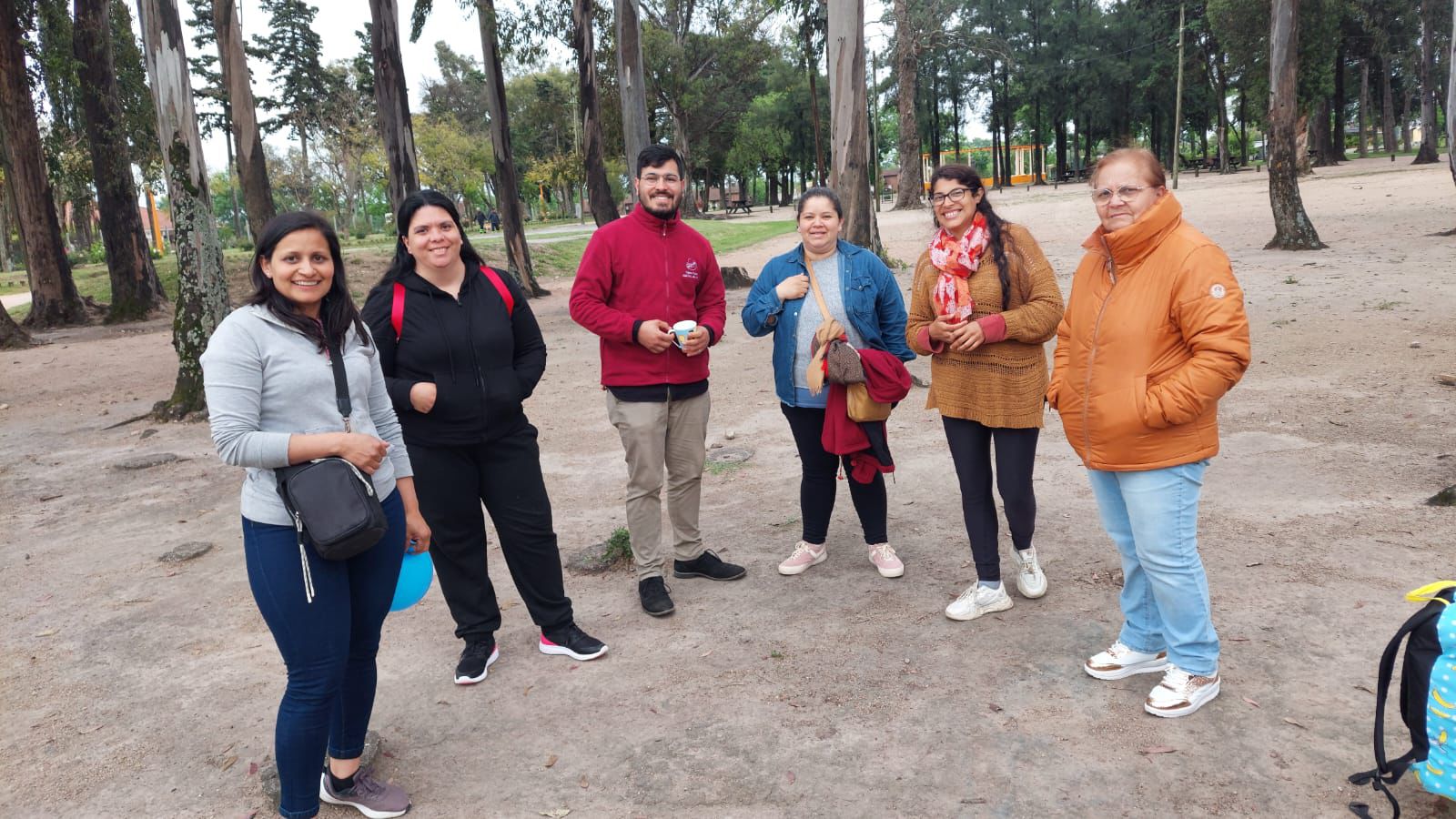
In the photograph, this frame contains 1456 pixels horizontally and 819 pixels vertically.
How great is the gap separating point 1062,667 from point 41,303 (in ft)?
69.2

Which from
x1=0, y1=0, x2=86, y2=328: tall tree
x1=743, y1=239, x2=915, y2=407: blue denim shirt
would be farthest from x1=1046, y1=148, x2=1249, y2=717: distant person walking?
x1=0, y1=0, x2=86, y2=328: tall tree

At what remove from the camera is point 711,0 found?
43.3 metres

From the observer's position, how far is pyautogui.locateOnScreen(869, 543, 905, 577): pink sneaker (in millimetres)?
4441

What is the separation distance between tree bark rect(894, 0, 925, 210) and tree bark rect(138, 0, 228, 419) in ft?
100

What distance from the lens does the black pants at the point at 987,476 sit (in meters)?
3.82

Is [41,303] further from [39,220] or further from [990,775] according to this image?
[990,775]

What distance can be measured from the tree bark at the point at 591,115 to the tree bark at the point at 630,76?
272 cm

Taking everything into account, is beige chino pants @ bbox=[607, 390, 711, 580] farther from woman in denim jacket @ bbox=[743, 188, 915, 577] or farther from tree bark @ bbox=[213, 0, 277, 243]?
tree bark @ bbox=[213, 0, 277, 243]

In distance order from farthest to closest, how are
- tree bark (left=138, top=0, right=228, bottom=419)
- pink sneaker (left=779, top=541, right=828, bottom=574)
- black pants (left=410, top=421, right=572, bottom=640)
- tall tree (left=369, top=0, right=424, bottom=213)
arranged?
tall tree (left=369, top=0, right=424, bottom=213) → tree bark (left=138, top=0, right=228, bottom=419) → pink sneaker (left=779, top=541, right=828, bottom=574) → black pants (left=410, top=421, right=572, bottom=640)

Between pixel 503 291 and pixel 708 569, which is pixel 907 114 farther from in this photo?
pixel 503 291

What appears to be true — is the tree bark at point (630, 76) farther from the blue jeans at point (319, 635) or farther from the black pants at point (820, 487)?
the blue jeans at point (319, 635)

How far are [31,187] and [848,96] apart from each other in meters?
15.3

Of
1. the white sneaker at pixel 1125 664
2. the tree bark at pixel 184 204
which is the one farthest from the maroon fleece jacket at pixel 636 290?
the tree bark at pixel 184 204

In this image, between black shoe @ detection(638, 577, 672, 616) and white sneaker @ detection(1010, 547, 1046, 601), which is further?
black shoe @ detection(638, 577, 672, 616)
